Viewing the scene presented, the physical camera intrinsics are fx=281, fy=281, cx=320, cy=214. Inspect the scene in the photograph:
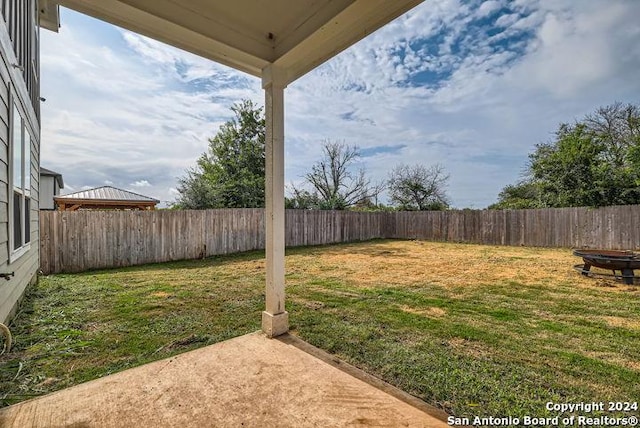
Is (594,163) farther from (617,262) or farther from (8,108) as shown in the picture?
(8,108)

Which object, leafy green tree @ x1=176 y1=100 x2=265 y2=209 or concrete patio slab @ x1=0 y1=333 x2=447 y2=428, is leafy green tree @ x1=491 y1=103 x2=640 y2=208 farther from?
concrete patio slab @ x1=0 y1=333 x2=447 y2=428

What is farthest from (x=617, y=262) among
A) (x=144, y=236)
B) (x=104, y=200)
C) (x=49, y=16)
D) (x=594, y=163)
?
(x=104, y=200)

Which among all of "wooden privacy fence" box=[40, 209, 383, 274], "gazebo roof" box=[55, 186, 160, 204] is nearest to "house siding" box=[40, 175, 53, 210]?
"gazebo roof" box=[55, 186, 160, 204]

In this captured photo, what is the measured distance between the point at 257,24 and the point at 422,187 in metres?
15.7

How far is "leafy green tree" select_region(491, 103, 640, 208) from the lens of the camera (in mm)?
9508

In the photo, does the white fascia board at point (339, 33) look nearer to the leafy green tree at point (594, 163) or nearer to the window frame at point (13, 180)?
the window frame at point (13, 180)

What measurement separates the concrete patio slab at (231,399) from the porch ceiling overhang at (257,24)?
87.2 inches

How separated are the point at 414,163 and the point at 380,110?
533cm

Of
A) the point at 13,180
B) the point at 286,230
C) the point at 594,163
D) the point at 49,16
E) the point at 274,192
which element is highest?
the point at 49,16

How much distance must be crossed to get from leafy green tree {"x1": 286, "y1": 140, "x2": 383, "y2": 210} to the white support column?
45.2 feet

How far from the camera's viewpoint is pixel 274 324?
250 centimetres

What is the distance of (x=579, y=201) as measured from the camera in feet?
33.4

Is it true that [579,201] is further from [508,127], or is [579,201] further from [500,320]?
[500,320]

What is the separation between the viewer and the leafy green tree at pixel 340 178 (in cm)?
1673
